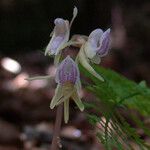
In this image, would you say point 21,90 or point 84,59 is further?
point 21,90

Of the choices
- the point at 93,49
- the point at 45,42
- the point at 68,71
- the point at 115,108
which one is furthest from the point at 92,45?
the point at 45,42


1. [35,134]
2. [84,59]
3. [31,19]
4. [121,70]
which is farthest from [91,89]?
[31,19]

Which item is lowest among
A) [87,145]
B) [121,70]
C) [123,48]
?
[87,145]

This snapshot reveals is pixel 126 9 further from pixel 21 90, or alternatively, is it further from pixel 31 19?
pixel 21 90

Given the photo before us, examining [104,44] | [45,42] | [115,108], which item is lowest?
[115,108]

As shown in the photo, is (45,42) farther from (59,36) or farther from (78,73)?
(78,73)

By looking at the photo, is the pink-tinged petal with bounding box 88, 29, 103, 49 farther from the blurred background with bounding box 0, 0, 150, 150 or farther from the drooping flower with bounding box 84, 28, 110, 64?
the blurred background with bounding box 0, 0, 150, 150

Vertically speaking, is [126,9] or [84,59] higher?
[126,9]
